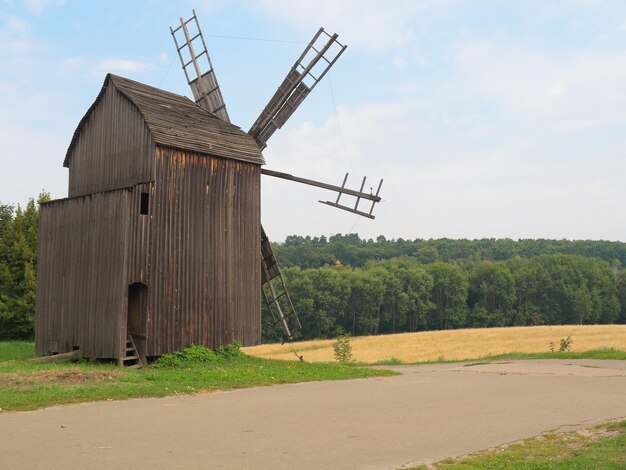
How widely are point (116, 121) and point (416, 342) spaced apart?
43509 millimetres

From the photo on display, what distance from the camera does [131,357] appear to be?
19641 mm

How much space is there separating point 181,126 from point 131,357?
7.83 meters

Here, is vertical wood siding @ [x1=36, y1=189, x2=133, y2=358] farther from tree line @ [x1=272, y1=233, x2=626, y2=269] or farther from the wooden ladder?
tree line @ [x1=272, y1=233, x2=626, y2=269]

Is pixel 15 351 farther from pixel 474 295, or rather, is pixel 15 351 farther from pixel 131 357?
pixel 474 295

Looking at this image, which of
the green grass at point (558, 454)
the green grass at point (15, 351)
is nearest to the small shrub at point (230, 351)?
the green grass at point (15, 351)

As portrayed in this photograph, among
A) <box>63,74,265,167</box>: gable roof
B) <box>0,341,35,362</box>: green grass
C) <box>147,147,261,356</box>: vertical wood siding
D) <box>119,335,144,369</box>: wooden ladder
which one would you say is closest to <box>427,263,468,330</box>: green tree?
<box>0,341,35,362</box>: green grass

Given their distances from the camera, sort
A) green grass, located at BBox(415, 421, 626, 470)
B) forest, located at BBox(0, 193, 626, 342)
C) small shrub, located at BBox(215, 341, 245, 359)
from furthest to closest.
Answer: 1. forest, located at BBox(0, 193, 626, 342)
2. small shrub, located at BBox(215, 341, 245, 359)
3. green grass, located at BBox(415, 421, 626, 470)

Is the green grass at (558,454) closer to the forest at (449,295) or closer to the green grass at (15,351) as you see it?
the green grass at (15,351)

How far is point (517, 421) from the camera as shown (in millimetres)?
11656

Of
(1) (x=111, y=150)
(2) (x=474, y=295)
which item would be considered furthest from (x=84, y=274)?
(2) (x=474, y=295)

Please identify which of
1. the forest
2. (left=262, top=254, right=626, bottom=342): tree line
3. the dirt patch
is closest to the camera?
the dirt patch

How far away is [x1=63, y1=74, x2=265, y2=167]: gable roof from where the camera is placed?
20891 millimetres

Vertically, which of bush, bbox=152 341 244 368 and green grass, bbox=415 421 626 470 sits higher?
bush, bbox=152 341 244 368

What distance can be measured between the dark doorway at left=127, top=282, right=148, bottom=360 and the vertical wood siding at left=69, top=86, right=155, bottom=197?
355 cm
